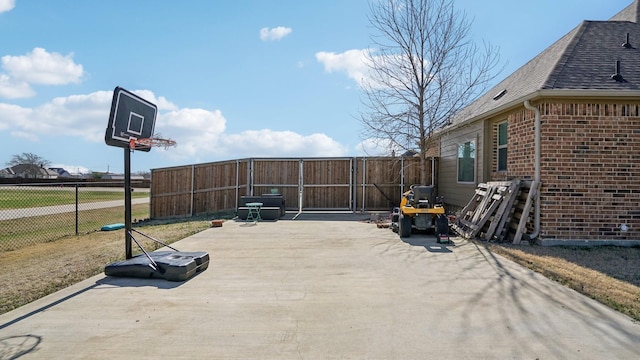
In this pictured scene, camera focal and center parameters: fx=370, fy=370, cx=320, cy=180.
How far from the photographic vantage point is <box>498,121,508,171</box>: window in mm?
9648

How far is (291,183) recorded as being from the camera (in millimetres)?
14609

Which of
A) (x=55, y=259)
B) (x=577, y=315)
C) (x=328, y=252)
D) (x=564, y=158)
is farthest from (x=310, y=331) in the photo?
(x=564, y=158)

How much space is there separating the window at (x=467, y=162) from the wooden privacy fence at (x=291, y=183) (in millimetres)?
2231

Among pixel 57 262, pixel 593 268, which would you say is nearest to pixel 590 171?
pixel 593 268

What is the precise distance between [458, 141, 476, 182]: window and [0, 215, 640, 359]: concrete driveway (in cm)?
581

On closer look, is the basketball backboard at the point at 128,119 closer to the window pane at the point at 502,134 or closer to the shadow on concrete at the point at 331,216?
the shadow on concrete at the point at 331,216

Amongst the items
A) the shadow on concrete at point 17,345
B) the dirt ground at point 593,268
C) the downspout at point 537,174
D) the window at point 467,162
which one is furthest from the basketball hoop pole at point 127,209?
the window at point 467,162

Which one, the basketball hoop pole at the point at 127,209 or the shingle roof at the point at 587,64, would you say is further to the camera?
the shingle roof at the point at 587,64

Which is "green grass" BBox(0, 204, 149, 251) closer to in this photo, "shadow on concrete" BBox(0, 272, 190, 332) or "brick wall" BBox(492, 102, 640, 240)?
A: "shadow on concrete" BBox(0, 272, 190, 332)

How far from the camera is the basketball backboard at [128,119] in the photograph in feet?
18.4

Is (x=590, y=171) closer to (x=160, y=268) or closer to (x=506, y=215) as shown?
(x=506, y=215)

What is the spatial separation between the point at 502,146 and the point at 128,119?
8761 millimetres

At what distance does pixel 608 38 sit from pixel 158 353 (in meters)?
12.0

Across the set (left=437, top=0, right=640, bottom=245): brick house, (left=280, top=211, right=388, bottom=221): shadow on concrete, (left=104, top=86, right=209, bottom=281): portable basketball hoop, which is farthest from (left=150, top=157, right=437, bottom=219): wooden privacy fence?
(left=104, top=86, right=209, bottom=281): portable basketball hoop
